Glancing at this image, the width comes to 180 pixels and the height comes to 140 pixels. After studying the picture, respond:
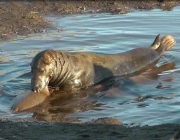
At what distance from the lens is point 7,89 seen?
9305 mm

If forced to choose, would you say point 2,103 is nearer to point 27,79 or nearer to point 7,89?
point 7,89

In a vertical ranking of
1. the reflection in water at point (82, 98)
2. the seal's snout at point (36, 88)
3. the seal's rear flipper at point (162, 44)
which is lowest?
the reflection in water at point (82, 98)

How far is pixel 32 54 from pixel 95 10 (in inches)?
195

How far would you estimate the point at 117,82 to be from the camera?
9.98 metres

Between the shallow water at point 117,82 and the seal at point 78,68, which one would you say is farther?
the seal at point 78,68

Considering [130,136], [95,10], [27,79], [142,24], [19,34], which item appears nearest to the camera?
[130,136]

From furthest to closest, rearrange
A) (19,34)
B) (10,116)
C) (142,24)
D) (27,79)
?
1. (142,24)
2. (19,34)
3. (27,79)
4. (10,116)

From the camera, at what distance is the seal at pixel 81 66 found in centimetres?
894

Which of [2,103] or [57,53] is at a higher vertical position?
[57,53]

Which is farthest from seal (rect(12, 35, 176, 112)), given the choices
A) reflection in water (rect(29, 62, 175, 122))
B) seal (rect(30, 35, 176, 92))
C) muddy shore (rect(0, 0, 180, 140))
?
muddy shore (rect(0, 0, 180, 140))

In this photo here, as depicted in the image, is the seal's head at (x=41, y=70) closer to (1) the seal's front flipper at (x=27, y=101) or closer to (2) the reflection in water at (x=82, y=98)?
(1) the seal's front flipper at (x=27, y=101)

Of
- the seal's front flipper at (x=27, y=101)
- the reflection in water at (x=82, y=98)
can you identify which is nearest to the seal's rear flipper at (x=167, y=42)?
the reflection in water at (x=82, y=98)

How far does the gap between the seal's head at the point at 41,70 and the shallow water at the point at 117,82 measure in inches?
10.0

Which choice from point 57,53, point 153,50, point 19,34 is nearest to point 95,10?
point 19,34
